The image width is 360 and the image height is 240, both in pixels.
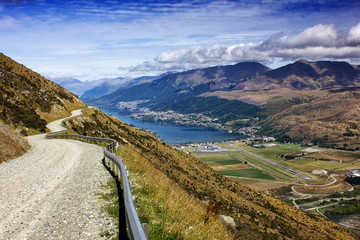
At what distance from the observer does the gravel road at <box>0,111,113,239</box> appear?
285 inches

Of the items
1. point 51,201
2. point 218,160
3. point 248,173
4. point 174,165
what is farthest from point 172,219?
point 218,160

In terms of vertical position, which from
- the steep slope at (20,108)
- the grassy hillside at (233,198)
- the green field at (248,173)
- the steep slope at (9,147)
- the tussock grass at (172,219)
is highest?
the steep slope at (20,108)

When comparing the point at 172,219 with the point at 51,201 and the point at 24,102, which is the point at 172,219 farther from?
the point at 24,102

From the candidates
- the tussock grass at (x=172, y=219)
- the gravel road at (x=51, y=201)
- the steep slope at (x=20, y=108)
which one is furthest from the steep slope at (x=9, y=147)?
the tussock grass at (x=172, y=219)

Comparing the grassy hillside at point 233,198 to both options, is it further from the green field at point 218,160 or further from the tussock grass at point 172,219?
the green field at point 218,160

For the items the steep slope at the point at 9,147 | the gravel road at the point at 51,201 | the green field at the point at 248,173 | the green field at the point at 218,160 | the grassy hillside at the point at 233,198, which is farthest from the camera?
the green field at the point at 218,160

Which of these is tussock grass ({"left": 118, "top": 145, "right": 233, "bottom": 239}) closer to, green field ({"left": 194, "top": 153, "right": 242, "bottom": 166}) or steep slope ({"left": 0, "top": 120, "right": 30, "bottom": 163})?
steep slope ({"left": 0, "top": 120, "right": 30, "bottom": 163})

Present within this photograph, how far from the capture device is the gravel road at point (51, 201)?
7242 mm

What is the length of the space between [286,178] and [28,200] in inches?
6404

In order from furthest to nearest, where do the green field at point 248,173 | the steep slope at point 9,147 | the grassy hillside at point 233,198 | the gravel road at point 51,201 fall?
1. the green field at point 248,173
2. the grassy hillside at point 233,198
3. the steep slope at point 9,147
4. the gravel road at point 51,201

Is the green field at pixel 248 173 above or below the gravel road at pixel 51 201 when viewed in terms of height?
below

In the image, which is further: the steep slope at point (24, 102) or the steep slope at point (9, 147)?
the steep slope at point (24, 102)

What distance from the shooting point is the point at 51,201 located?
32.7ft

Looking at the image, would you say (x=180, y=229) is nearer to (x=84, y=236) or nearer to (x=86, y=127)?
(x=84, y=236)
